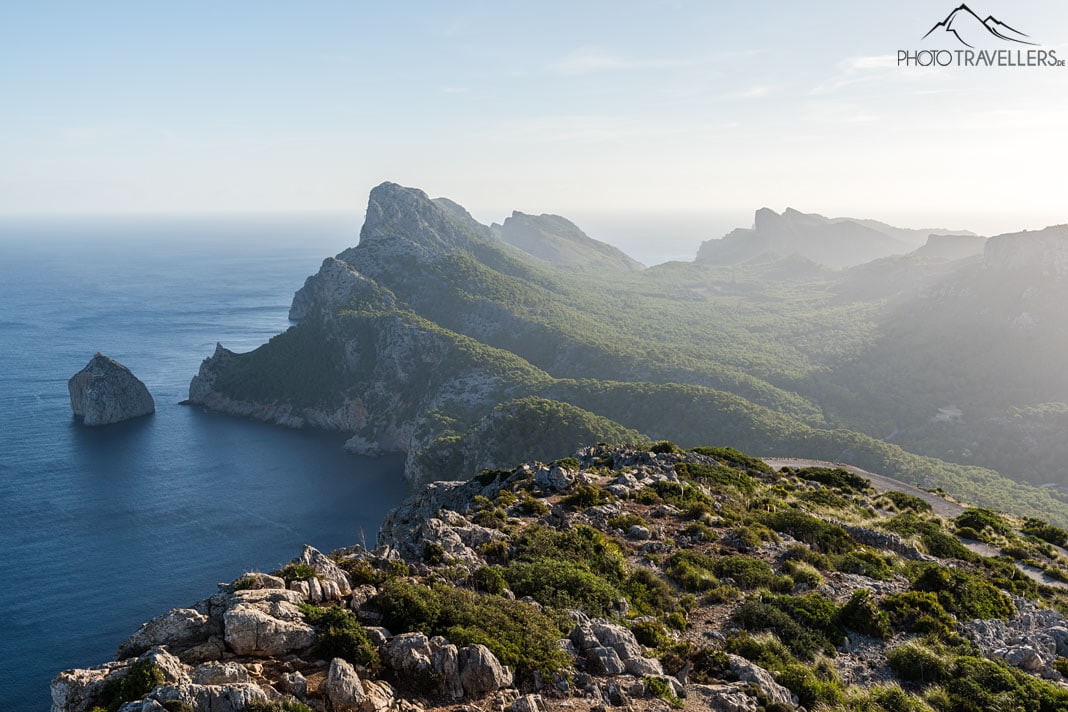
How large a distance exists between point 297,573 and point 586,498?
67.4 ft

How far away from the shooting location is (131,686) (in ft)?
46.8

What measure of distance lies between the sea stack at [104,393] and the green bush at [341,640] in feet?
484

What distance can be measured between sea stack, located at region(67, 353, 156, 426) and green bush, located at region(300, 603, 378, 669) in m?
148

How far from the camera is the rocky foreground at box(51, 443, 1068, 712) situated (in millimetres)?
16062

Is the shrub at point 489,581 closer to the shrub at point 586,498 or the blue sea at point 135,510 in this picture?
the shrub at point 586,498

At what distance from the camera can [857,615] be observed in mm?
25500

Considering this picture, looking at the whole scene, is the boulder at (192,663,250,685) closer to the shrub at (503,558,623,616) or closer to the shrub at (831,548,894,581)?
the shrub at (503,558,623,616)

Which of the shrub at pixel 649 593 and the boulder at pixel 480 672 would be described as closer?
the boulder at pixel 480 672

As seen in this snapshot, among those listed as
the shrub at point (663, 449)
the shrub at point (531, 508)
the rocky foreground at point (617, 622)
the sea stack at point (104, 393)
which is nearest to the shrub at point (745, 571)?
the rocky foreground at point (617, 622)

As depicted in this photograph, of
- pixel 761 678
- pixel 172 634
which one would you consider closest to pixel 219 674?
pixel 172 634

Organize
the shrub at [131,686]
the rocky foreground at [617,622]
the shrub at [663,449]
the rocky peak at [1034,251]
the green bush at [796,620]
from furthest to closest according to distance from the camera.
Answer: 1. the rocky peak at [1034,251]
2. the shrub at [663,449]
3. the green bush at [796,620]
4. the rocky foreground at [617,622]
5. the shrub at [131,686]

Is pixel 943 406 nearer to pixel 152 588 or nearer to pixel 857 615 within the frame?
pixel 857 615

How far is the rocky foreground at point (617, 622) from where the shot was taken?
16062 mm

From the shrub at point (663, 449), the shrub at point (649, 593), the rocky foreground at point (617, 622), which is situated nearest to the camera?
the rocky foreground at point (617, 622)
